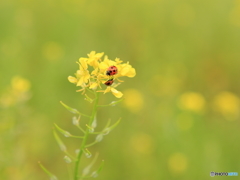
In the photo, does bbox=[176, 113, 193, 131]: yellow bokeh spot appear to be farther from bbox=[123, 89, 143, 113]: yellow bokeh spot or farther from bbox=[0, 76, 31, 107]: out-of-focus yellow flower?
bbox=[0, 76, 31, 107]: out-of-focus yellow flower

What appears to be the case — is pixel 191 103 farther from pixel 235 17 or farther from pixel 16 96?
pixel 235 17

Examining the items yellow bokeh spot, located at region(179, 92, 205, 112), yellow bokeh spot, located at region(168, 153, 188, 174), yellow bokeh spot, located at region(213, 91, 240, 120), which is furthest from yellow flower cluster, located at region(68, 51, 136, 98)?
yellow bokeh spot, located at region(213, 91, 240, 120)

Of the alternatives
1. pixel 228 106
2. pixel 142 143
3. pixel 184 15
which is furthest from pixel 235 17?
pixel 142 143

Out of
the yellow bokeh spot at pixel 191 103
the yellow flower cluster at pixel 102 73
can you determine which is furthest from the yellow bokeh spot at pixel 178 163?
the yellow flower cluster at pixel 102 73

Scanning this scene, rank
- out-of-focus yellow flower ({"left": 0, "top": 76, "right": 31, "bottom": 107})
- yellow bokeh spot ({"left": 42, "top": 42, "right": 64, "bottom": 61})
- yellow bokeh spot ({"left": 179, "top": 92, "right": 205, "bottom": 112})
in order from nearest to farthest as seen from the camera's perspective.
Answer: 1. out-of-focus yellow flower ({"left": 0, "top": 76, "right": 31, "bottom": 107})
2. yellow bokeh spot ({"left": 179, "top": 92, "right": 205, "bottom": 112})
3. yellow bokeh spot ({"left": 42, "top": 42, "right": 64, "bottom": 61})

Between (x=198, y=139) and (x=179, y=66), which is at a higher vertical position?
(x=179, y=66)

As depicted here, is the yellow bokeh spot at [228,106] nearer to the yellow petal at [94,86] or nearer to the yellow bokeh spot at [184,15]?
the yellow bokeh spot at [184,15]

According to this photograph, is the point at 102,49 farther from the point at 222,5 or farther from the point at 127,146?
the point at 222,5

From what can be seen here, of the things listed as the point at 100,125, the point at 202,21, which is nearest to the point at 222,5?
the point at 202,21
